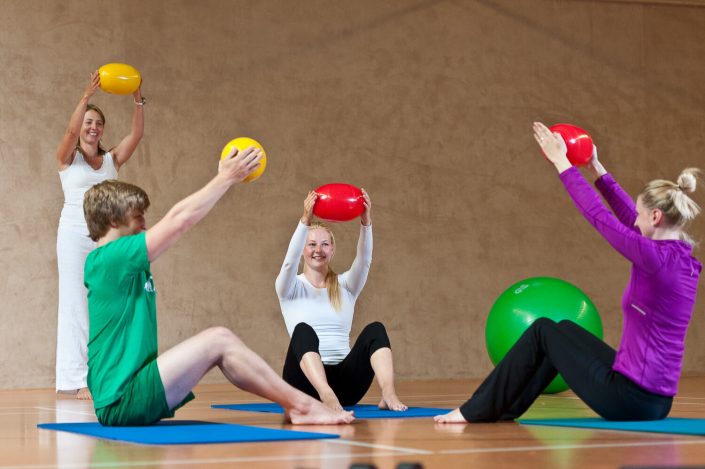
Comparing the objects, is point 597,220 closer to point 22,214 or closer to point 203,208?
point 203,208

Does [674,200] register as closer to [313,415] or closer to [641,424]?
[641,424]

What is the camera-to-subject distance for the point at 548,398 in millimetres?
5508

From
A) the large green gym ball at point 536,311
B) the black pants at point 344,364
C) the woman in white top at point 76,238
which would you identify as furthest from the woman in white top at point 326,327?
the woman in white top at point 76,238

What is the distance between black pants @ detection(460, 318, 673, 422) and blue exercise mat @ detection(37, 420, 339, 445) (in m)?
0.64

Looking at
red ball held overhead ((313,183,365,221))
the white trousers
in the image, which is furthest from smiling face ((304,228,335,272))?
the white trousers

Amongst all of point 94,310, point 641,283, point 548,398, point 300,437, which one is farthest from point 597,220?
point 548,398

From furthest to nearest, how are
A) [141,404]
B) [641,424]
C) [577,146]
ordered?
1. [577,146]
2. [641,424]
3. [141,404]

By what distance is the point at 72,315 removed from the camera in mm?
5770

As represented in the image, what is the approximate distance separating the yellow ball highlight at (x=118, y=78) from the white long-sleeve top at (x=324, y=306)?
1434 mm

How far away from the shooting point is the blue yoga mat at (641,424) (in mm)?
3186

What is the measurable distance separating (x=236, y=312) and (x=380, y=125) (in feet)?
5.50

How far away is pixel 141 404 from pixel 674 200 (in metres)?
A: 1.69

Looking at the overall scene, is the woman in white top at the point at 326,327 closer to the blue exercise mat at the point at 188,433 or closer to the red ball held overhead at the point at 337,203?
the red ball held overhead at the point at 337,203

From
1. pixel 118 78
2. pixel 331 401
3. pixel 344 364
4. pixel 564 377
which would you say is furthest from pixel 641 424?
pixel 118 78
